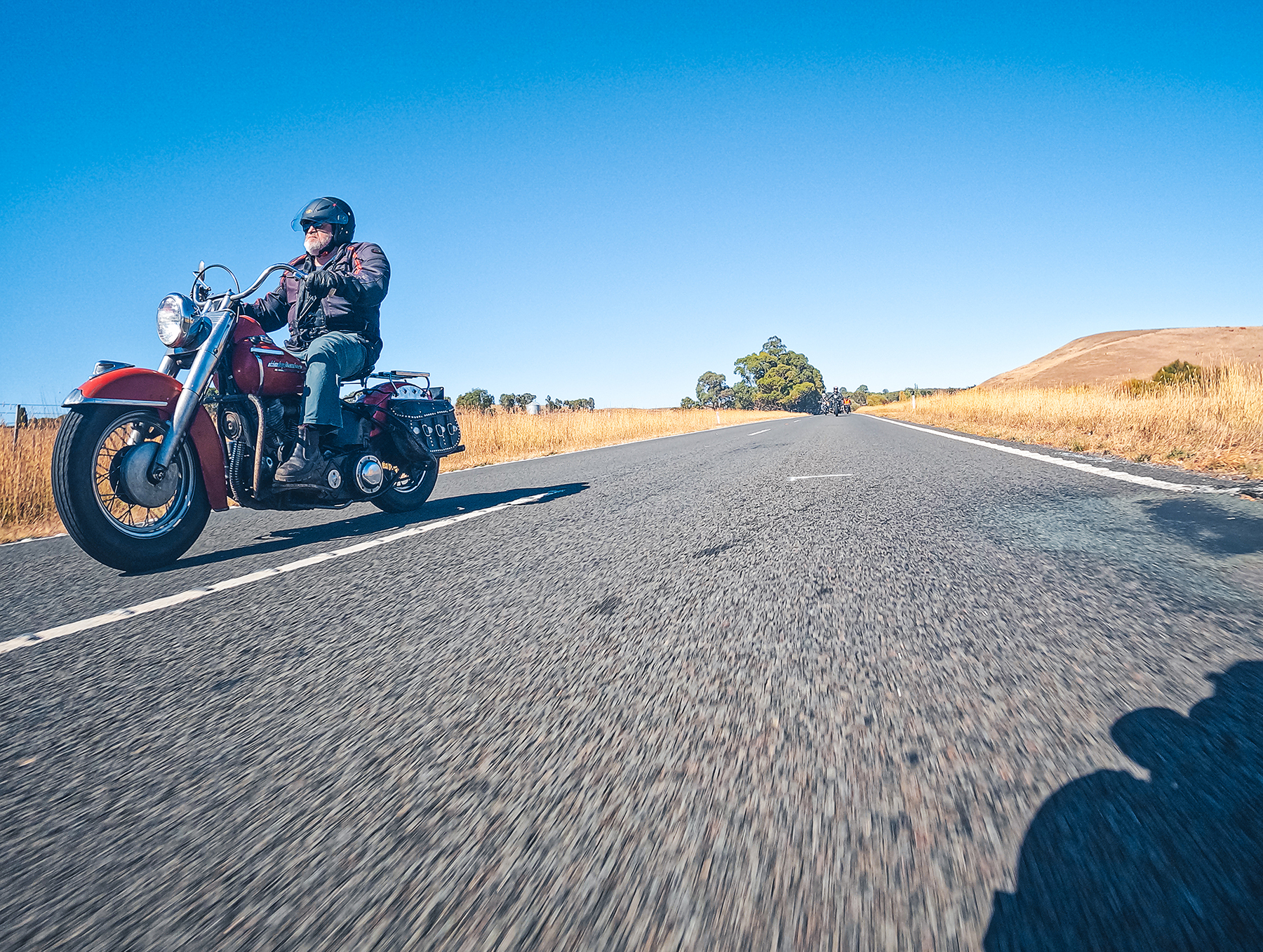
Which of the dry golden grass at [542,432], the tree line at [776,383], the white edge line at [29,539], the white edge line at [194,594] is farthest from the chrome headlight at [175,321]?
the tree line at [776,383]

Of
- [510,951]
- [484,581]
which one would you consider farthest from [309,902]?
[484,581]

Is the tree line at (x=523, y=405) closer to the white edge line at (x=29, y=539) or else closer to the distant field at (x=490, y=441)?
the distant field at (x=490, y=441)

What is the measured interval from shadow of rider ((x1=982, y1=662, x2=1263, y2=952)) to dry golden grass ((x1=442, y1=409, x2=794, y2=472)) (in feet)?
29.1

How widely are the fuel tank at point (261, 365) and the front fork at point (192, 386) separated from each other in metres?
0.09

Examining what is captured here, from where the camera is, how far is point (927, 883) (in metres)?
0.80

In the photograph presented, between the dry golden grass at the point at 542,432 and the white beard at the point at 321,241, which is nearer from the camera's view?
the white beard at the point at 321,241

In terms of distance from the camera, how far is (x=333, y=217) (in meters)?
4.31

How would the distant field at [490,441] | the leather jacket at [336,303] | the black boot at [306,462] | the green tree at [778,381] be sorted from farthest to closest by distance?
the green tree at [778,381], the distant field at [490,441], the leather jacket at [336,303], the black boot at [306,462]

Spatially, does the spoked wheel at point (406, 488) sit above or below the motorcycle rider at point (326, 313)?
below

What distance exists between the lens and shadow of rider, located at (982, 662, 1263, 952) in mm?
708

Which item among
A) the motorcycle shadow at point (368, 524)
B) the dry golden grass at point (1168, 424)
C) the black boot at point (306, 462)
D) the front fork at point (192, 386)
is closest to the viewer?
the front fork at point (192, 386)

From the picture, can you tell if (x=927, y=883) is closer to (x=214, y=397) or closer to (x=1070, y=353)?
(x=214, y=397)

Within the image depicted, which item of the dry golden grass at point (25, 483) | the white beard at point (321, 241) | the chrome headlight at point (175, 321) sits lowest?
the dry golden grass at point (25, 483)

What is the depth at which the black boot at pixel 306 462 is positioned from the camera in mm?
3490
